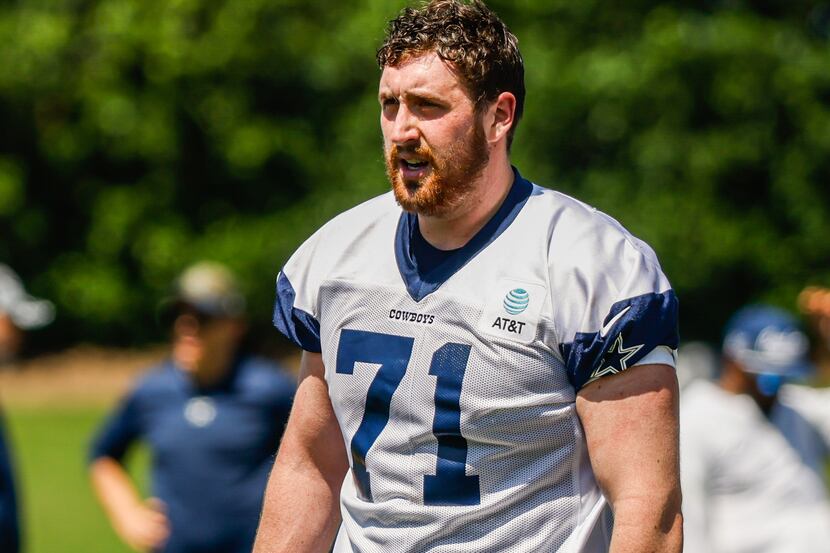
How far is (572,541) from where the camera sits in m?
3.06

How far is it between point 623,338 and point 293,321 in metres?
0.81

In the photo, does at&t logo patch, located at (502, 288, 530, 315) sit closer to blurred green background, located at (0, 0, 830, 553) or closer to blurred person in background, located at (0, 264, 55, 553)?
blurred person in background, located at (0, 264, 55, 553)

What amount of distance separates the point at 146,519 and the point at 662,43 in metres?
19.5


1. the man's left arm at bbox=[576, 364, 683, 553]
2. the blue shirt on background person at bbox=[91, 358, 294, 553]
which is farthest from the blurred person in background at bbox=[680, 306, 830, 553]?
the man's left arm at bbox=[576, 364, 683, 553]

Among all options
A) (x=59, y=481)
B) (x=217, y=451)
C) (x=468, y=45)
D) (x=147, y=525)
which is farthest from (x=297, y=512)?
(x=59, y=481)

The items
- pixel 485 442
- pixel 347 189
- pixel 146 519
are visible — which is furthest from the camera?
pixel 347 189

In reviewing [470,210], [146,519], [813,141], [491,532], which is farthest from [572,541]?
[813,141]

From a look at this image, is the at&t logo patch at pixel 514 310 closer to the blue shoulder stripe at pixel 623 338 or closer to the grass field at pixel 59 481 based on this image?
the blue shoulder stripe at pixel 623 338

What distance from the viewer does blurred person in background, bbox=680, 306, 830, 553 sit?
21.8 feet

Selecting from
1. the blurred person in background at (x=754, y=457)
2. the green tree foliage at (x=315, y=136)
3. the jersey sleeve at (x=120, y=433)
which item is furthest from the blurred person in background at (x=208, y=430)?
the green tree foliage at (x=315, y=136)

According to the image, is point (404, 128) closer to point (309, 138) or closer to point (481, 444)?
point (481, 444)

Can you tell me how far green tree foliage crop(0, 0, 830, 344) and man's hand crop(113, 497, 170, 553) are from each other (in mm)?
19148

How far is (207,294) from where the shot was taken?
6207 mm

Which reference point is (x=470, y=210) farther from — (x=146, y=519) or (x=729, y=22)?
(x=729, y=22)
